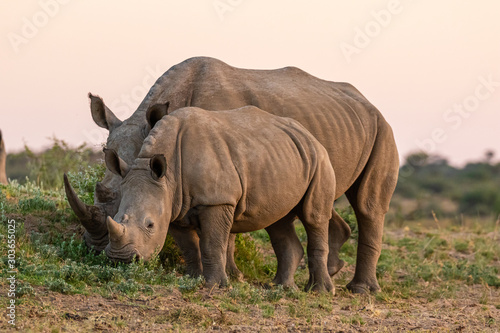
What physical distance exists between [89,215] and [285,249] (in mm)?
2252

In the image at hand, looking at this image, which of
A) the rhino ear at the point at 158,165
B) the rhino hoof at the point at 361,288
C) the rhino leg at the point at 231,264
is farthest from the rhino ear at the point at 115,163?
the rhino hoof at the point at 361,288

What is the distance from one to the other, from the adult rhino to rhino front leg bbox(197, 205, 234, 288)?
1.50 meters

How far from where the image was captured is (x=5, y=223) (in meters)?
9.01

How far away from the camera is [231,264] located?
9.15 metres

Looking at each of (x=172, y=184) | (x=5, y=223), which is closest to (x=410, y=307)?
(x=172, y=184)

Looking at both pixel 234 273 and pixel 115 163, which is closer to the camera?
pixel 115 163

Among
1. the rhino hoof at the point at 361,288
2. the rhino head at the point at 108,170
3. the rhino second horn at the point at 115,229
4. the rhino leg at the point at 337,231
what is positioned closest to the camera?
the rhino second horn at the point at 115,229

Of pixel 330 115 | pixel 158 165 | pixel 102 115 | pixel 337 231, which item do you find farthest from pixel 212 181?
pixel 337 231

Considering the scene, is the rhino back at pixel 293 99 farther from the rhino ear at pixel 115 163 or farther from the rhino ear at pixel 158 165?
the rhino ear at pixel 158 165

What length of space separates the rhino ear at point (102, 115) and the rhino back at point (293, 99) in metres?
0.29

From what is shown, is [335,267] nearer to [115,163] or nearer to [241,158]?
[241,158]

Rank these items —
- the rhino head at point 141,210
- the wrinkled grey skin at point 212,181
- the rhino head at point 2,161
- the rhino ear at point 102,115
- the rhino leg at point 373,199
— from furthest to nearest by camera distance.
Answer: the rhino head at point 2,161
the rhino leg at point 373,199
the rhino ear at point 102,115
the wrinkled grey skin at point 212,181
the rhino head at point 141,210

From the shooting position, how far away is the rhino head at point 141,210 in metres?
7.38

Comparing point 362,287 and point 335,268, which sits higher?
point 335,268
